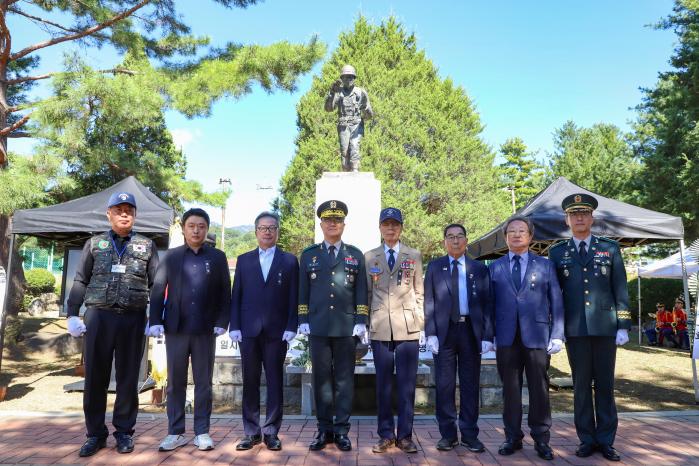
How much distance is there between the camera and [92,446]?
12.9ft

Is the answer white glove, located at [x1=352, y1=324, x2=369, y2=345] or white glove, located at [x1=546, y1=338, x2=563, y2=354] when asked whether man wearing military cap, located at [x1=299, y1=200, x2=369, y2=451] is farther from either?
white glove, located at [x1=546, y1=338, x2=563, y2=354]

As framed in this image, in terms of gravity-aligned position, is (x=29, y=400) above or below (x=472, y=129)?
below

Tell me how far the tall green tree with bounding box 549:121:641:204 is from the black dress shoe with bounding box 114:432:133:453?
24070 millimetres

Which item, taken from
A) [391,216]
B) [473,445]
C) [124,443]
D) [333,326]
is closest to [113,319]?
[124,443]

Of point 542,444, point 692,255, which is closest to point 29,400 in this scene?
point 542,444

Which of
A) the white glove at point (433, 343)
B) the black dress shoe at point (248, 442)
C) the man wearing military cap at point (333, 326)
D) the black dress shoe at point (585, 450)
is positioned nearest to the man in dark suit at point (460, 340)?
the white glove at point (433, 343)

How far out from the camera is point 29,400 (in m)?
6.27

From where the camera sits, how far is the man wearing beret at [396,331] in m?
3.96

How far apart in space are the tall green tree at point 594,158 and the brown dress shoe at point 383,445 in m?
22.9

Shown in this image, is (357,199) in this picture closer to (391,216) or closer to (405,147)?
(391,216)

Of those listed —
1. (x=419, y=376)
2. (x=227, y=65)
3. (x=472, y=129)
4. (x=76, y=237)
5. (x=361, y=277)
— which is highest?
(x=472, y=129)

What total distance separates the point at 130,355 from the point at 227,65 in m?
8.23

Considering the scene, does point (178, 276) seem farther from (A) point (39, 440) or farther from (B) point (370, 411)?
(B) point (370, 411)

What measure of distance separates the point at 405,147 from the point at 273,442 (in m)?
21.3
